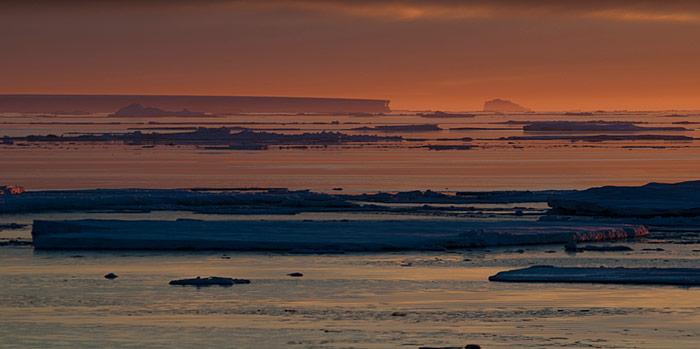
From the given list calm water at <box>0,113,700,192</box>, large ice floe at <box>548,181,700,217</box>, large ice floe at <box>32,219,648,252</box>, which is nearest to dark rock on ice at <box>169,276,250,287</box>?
large ice floe at <box>32,219,648,252</box>

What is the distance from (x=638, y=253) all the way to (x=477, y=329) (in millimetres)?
5456

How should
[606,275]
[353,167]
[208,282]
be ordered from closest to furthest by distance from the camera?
1. [208,282]
2. [606,275]
3. [353,167]

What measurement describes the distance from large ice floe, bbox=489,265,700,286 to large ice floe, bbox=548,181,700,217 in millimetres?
5906

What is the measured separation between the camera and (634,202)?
2094cm

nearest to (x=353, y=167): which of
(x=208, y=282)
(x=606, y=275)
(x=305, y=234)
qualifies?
(x=305, y=234)

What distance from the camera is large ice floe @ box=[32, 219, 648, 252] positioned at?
55.3 ft

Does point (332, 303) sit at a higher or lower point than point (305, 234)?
lower

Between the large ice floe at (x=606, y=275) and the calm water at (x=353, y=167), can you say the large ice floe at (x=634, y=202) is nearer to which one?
the calm water at (x=353, y=167)

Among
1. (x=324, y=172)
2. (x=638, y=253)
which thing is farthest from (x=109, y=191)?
(x=638, y=253)

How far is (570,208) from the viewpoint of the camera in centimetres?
2109

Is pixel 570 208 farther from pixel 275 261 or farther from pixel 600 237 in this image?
pixel 275 261

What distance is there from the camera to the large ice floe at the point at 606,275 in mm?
13945

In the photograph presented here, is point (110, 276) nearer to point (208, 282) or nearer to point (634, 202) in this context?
point (208, 282)

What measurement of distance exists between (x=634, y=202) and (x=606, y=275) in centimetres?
691
